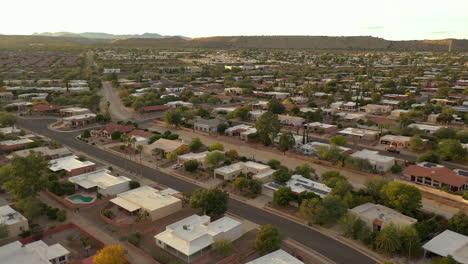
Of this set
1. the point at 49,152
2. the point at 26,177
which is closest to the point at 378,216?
the point at 26,177

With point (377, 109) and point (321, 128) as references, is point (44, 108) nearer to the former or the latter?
point (321, 128)

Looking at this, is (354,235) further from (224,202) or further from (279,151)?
(279,151)

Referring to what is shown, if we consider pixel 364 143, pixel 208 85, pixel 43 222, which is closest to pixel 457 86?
pixel 364 143

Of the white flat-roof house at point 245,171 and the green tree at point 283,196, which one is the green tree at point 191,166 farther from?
the green tree at point 283,196

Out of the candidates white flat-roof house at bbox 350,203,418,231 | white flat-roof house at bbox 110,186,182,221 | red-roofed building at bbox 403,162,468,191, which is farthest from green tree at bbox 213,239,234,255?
red-roofed building at bbox 403,162,468,191

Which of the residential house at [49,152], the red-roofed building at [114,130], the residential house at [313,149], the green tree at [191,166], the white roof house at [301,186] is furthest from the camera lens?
the red-roofed building at [114,130]

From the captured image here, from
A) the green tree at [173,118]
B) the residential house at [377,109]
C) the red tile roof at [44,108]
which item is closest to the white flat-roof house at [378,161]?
the green tree at [173,118]
